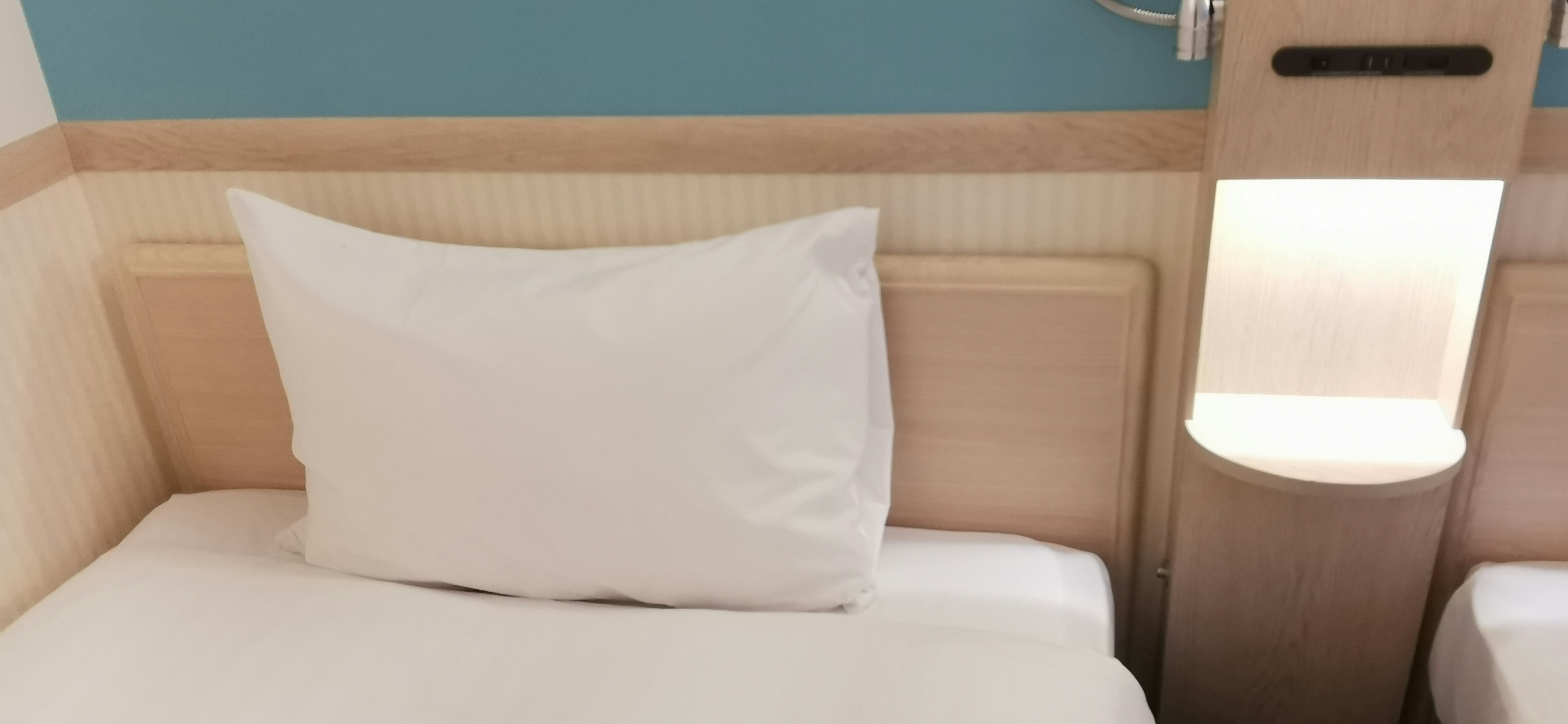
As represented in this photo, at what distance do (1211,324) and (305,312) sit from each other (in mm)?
986

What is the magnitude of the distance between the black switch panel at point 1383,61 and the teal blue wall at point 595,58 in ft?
0.55

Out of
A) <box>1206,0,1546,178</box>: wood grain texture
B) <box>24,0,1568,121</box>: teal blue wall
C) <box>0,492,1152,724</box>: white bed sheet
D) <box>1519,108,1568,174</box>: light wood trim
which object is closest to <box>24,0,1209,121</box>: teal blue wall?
<box>24,0,1568,121</box>: teal blue wall

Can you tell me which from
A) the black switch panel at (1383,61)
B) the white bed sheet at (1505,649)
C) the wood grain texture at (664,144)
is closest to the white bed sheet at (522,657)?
the white bed sheet at (1505,649)

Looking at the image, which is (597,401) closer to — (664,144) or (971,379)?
(664,144)

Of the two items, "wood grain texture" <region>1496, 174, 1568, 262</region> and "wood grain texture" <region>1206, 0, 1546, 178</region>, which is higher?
"wood grain texture" <region>1206, 0, 1546, 178</region>

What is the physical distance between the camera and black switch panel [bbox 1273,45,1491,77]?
980 mm

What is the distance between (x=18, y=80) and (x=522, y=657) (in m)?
0.95

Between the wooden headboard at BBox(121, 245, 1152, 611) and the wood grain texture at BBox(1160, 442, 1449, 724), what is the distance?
0.13m

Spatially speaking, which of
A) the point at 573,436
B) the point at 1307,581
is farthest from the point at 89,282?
the point at 1307,581

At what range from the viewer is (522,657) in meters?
1.17

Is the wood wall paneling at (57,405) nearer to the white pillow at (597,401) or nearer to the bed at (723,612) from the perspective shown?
the bed at (723,612)

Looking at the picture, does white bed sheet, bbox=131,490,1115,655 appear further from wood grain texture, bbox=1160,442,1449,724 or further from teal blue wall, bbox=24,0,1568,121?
teal blue wall, bbox=24,0,1568,121

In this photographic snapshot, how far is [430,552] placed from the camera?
4.20ft

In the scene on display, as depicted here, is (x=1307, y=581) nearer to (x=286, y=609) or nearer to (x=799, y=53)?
(x=799, y=53)
